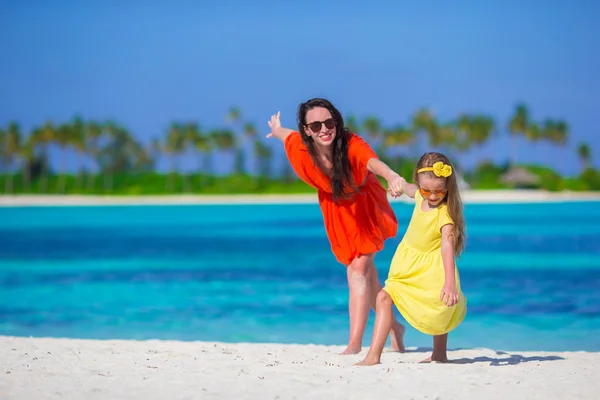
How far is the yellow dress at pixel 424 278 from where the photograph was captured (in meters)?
5.02

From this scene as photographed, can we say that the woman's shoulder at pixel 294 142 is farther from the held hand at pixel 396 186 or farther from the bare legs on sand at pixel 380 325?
the bare legs on sand at pixel 380 325

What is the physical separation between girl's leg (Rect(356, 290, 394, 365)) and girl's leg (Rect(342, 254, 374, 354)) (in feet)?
1.93

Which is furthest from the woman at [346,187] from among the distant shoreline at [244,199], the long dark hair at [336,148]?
the distant shoreline at [244,199]

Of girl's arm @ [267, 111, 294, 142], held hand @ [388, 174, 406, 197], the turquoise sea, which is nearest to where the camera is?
held hand @ [388, 174, 406, 197]

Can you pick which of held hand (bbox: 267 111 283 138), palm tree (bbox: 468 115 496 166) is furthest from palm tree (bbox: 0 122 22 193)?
held hand (bbox: 267 111 283 138)

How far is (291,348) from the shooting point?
643 cm

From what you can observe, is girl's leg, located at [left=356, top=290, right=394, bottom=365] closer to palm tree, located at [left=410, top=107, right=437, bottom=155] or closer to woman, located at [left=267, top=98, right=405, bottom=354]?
woman, located at [left=267, top=98, right=405, bottom=354]

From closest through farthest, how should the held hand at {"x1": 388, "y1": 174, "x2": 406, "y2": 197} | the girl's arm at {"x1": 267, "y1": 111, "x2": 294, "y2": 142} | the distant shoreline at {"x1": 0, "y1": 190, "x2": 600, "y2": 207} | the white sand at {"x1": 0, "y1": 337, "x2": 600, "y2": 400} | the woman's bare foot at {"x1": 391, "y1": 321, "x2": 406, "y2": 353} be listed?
the white sand at {"x1": 0, "y1": 337, "x2": 600, "y2": 400} < the held hand at {"x1": 388, "y1": 174, "x2": 406, "y2": 197} < the girl's arm at {"x1": 267, "y1": 111, "x2": 294, "y2": 142} < the woman's bare foot at {"x1": 391, "y1": 321, "x2": 406, "y2": 353} < the distant shoreline at {"x1": 0, "y1": 190, "x2": 600, "y2": 207}

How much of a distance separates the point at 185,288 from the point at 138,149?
3211 inches

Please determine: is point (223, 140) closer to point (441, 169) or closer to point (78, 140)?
point (78, 140)

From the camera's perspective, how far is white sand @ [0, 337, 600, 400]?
4.42 metres

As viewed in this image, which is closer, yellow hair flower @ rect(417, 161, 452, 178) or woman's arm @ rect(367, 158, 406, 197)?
woman's arm @ rect(367, 158, 406, 197)

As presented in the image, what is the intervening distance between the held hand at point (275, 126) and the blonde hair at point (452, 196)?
1.15 metres

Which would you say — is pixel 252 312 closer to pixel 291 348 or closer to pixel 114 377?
pixel 291 348
